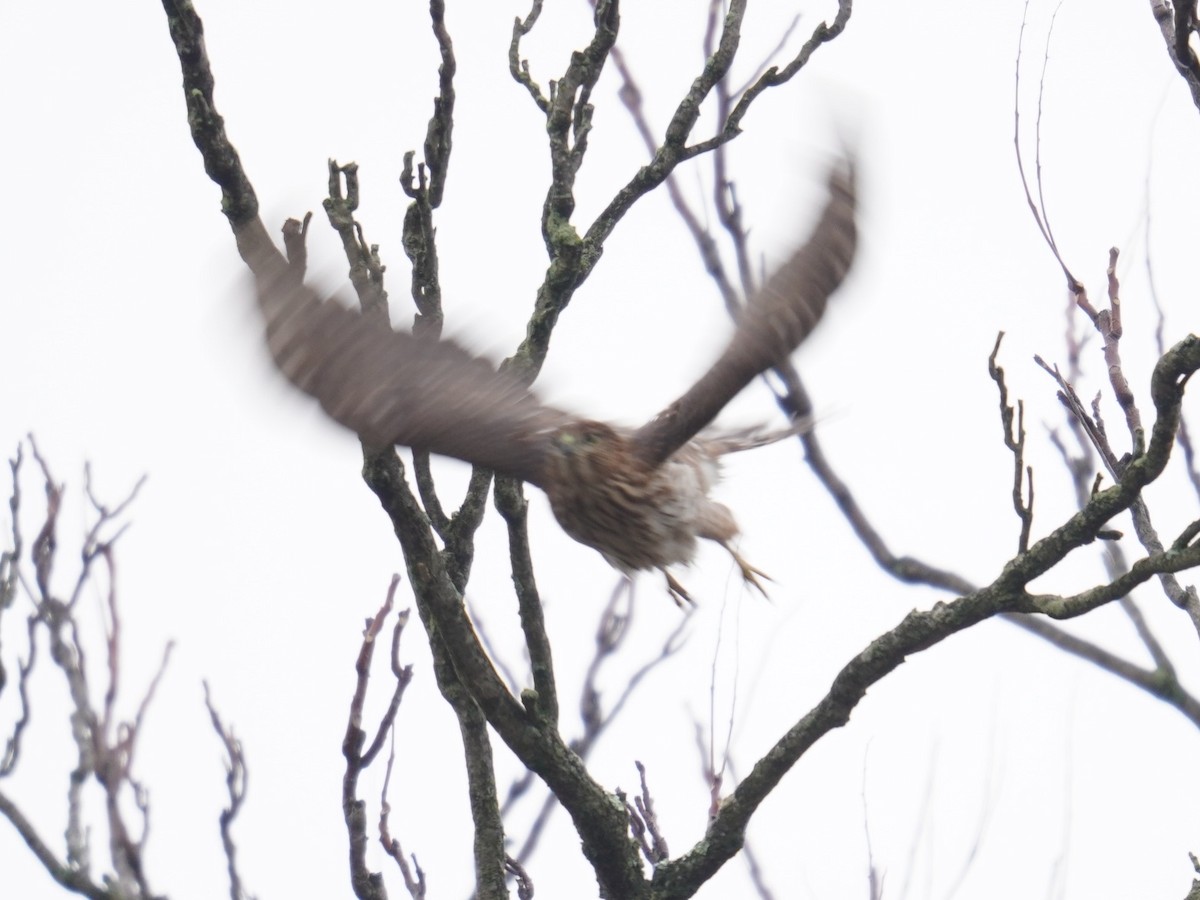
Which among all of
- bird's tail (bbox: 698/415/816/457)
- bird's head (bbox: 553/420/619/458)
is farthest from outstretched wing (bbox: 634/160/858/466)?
bird's tail (bbox: 698/415/816/457)

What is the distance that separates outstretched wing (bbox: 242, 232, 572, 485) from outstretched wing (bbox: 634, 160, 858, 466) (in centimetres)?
55

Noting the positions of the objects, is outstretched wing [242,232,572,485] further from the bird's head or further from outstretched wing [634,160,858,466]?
outstretched wing [634,160,858,466]

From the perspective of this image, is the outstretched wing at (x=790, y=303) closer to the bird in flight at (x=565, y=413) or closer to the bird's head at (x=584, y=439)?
the bird in flight at (x=565, y=413)

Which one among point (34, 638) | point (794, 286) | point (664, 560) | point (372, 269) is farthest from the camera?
point (664, 560)

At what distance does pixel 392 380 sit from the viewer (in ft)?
11.5

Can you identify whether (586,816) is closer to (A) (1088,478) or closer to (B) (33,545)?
(A) (1088,478)

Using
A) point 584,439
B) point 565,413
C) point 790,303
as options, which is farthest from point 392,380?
point 790,303

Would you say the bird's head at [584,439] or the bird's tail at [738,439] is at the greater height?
the bird's tail at [738,439]

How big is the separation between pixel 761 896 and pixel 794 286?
161 centimetres

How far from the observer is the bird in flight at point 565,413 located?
11.2 feet

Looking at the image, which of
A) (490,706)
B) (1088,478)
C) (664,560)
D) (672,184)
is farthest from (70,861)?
(1088,478)

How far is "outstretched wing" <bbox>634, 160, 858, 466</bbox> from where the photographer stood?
3.65 metres

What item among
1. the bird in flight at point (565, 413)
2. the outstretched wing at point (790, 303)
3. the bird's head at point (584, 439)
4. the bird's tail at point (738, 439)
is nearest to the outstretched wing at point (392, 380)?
the bird in flight at point (565, 413)

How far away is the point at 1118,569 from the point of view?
3646mm
